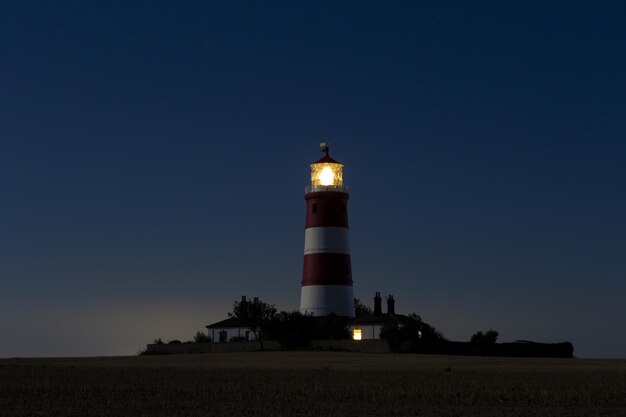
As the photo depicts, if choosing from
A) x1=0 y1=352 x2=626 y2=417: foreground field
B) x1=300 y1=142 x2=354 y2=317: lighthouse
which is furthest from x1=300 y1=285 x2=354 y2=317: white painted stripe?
x1=0 y1=352 x2=626 y2=417: foreground field

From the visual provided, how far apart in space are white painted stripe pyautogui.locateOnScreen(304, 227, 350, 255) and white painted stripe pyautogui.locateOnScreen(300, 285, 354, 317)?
248 centimetres

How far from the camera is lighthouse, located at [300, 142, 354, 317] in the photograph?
221ft

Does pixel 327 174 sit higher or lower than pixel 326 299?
higher

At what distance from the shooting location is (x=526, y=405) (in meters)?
25.0

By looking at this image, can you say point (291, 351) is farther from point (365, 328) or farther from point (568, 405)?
point (568, 405)

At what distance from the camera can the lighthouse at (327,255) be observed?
67.4m

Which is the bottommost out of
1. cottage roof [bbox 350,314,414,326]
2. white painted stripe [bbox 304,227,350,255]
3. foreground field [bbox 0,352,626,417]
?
foreground field [bbox 0,352,626,417]

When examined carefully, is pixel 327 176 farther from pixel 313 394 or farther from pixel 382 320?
pixel 313 394

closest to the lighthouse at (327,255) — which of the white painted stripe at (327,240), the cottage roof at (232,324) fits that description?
Answer: the white painted stripe at (327,240)

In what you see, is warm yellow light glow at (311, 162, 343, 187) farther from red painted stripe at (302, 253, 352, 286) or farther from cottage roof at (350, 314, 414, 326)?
cottage roof at (350, 314, 414, 326)

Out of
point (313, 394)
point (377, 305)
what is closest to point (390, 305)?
point (377, 305)

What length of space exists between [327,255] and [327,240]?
3.47 feet

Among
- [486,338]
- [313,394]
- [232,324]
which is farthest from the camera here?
[232,324]

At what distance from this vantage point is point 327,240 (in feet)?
222
